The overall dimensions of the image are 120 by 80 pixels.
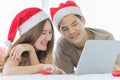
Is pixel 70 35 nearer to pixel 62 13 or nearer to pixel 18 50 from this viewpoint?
pixel 62 13

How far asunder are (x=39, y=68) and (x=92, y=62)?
0.26 meters

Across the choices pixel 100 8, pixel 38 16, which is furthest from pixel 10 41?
pixel 100 8

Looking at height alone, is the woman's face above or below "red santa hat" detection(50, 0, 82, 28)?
below

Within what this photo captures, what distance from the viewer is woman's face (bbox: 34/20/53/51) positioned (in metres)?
1.32

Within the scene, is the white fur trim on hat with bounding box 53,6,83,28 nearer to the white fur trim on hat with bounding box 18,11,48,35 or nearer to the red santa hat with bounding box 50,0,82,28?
the red santa hat with bounding box 50,0,82,28

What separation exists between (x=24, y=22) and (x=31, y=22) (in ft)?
0.12

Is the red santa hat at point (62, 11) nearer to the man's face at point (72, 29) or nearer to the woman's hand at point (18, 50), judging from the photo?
the man's face at point (72, 29)

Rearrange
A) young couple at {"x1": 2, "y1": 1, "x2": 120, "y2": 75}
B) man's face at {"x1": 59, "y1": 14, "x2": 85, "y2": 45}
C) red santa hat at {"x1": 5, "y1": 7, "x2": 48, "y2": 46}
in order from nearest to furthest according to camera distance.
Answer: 1. young couple at {"x1": 2, "y1": 1, "x2": 120, "y2": 75}
2. red santa hat at {"x1": 5, "y1": 7, "x2": 48, "y2": 46}
3. man's face at {"x1": 59, "y1": 14, "x2": 85, "y2": 45}

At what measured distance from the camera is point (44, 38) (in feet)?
4.35

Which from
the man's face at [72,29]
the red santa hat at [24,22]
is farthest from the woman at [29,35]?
the man's face at [72,29]

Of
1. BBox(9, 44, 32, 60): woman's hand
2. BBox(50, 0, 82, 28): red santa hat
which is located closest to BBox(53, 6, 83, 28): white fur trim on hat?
BBox(50, 0, 82, 28): red santa hat

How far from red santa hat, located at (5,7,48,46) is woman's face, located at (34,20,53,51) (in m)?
0.05

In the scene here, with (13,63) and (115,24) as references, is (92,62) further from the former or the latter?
(115,24)

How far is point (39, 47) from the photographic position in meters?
1.35
